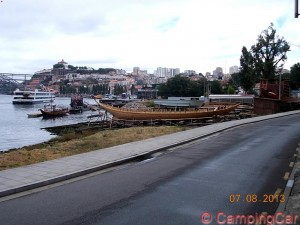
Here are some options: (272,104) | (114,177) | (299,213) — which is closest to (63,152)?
(114,177)

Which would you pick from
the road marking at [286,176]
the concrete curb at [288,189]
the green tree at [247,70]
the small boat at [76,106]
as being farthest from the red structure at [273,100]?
the small boat at [76,106]

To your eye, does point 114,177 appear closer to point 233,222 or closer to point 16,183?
point 16,183

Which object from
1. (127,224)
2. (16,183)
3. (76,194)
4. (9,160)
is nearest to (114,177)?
(76,194)

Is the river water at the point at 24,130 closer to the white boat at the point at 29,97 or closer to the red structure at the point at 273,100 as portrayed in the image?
the red structure at the point at 273,100

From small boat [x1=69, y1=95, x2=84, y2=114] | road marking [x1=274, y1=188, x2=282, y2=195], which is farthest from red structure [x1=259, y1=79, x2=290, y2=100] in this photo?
small boat [x1=69, y1=95, x2=84, y2=114]

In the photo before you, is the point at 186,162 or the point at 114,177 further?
the point at 186,162

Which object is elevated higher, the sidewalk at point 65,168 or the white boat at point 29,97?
the sidewalk at point 65,168

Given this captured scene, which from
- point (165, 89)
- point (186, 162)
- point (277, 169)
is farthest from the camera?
point (165, 89)

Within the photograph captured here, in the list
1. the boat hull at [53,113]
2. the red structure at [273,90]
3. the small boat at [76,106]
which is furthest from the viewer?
the small boat at [76,106]

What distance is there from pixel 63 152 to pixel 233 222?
394 inches

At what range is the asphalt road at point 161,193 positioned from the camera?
6.96 m

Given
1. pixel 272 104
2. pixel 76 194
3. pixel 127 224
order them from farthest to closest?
pixel 272 104 → pixel 76 194 → pixel 127 224

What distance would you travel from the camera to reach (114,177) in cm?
1044

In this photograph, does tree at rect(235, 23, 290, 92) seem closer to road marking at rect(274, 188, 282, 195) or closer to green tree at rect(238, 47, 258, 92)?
green tree at rect(238, 47, 258, 92)
